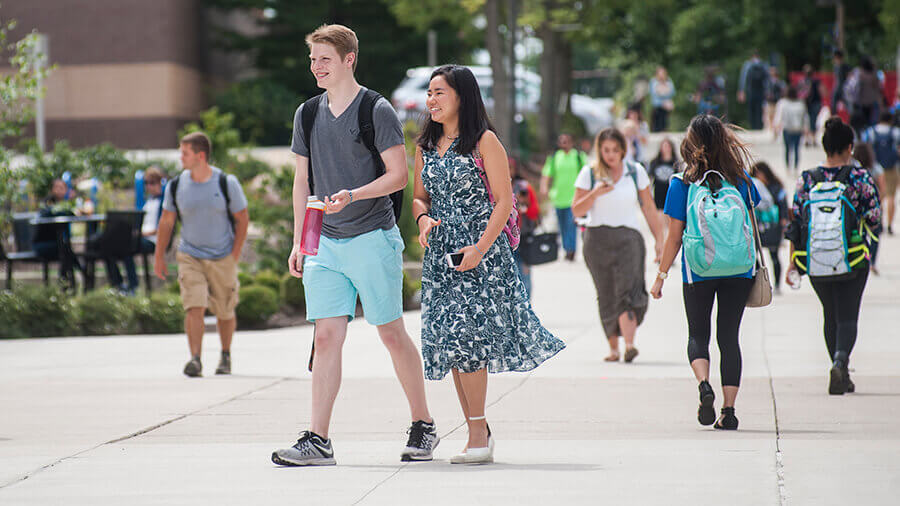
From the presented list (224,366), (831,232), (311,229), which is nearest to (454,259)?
(311,229)

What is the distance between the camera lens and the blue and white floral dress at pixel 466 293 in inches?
222

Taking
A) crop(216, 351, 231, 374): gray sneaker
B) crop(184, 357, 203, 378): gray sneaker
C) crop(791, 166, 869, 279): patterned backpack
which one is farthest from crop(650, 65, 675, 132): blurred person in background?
crop(791, 166, 869, 279): patterned backpack

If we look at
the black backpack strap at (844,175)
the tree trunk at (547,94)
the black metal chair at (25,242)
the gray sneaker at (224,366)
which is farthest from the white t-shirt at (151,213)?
the tree trunk at (547,94)

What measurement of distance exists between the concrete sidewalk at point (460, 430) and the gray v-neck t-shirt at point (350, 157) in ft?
3.55

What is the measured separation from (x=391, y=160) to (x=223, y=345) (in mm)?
4232

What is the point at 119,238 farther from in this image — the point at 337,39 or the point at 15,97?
the point at 337,39

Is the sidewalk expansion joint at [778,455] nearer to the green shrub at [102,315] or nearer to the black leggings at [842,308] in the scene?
the black leggings at [842,308]

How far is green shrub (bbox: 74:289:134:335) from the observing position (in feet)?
44.6

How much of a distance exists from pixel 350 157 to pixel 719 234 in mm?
1987

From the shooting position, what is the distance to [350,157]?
5770 millimetres

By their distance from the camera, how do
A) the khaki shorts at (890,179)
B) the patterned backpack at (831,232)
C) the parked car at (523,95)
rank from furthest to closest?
the parked car at (523,95), the khaki shorts at (890,179), the patterned backpack at (831,232)

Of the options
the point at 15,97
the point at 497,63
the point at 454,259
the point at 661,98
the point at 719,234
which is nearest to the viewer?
the point at 454,259

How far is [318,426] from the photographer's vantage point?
18.8 ft

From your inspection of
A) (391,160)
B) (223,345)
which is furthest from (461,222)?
(223,345)
